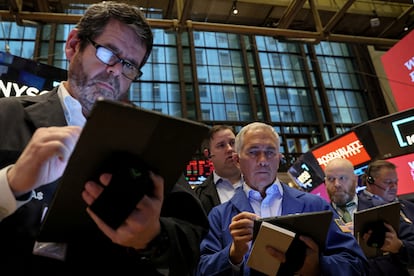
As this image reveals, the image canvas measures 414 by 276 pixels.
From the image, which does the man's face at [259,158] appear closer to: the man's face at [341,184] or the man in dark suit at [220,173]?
the man in dark suit at [220,173]

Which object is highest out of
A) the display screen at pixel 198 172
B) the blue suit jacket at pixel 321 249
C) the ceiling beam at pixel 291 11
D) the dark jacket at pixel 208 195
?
the ceiling beam at pixel 291 11

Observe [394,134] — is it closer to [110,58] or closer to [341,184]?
[341,184]

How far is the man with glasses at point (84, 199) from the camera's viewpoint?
719 mm

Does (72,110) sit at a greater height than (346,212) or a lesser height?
greater

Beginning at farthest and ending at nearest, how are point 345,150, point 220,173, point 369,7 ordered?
1. point 369,7
2. point 345,150
3. point 220,173

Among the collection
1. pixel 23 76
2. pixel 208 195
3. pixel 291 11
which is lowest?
pixel 208 195

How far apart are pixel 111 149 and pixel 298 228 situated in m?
0.92

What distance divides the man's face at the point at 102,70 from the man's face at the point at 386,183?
102 inches

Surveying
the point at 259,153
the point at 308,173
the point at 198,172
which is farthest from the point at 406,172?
the point at 198,172

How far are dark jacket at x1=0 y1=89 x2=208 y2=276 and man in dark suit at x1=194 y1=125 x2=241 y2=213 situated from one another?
1576 millimetres

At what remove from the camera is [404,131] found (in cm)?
460

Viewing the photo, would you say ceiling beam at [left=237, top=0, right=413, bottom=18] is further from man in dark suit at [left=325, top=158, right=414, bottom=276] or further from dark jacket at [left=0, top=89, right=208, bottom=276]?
dark jacket at [left=0, top=89, right=208, bottom=276]

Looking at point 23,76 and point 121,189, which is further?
point 23,76

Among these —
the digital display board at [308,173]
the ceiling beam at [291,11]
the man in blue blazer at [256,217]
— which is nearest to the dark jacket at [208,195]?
the man in blue blazer at [256,217]
